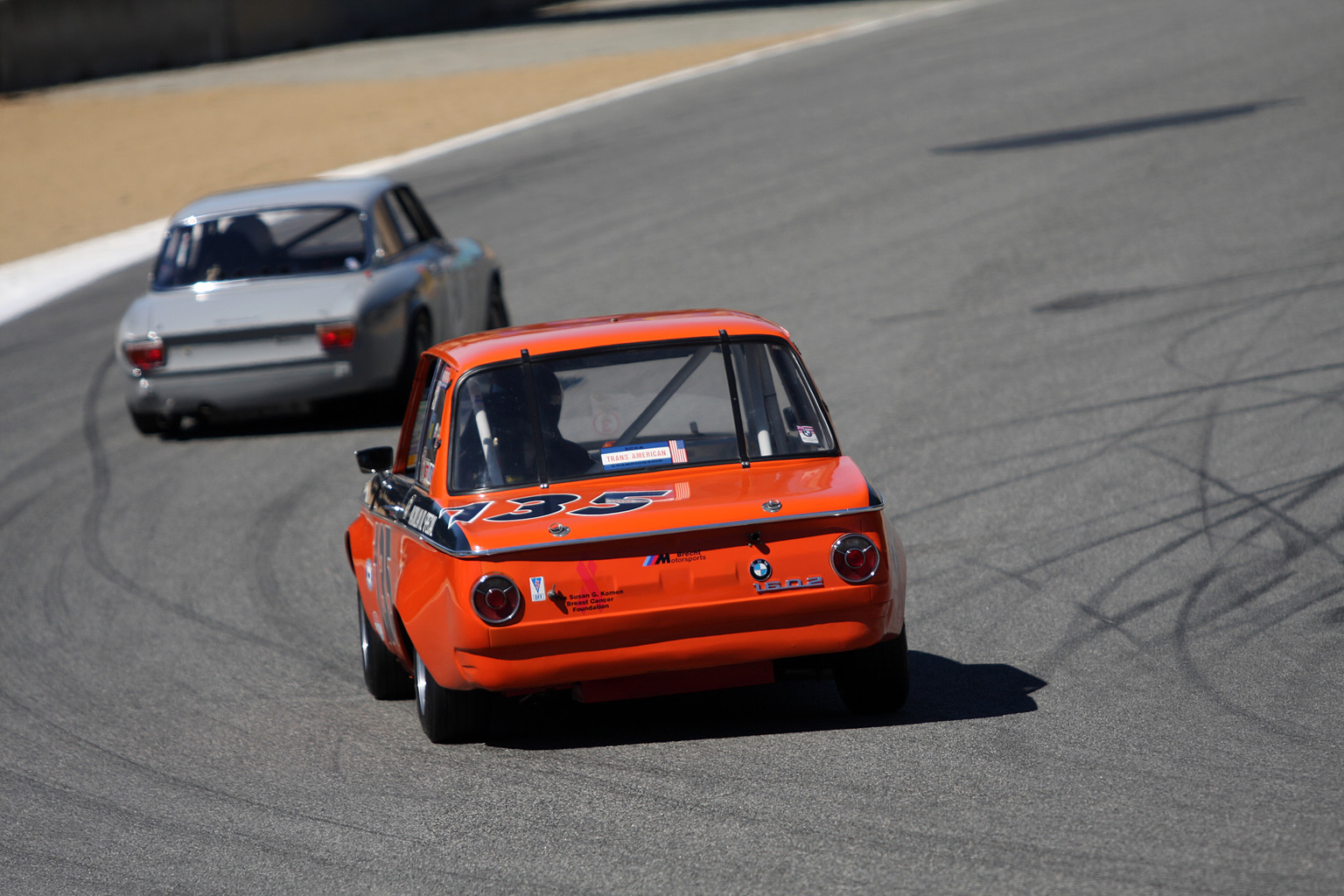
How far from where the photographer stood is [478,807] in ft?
16.9

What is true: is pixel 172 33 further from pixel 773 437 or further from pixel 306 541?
pixel 773 437

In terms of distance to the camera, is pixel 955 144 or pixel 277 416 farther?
pixel 955 144

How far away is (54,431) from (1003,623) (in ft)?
27.7

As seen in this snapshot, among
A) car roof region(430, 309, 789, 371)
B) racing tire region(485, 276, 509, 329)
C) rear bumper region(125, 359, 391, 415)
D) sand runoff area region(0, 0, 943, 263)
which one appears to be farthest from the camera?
sand runoff area region(0, 0, 943, 263)

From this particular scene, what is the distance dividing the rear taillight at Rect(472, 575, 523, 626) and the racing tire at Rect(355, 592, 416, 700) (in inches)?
50.0

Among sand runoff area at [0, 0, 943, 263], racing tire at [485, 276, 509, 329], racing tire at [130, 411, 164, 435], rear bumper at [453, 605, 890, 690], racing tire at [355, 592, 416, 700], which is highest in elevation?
rear bumper at [453, 605, 890, 690]

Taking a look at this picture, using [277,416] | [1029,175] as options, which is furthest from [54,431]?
[1029,175]

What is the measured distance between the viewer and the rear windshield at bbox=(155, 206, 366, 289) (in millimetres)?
11969

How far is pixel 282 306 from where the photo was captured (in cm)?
1150

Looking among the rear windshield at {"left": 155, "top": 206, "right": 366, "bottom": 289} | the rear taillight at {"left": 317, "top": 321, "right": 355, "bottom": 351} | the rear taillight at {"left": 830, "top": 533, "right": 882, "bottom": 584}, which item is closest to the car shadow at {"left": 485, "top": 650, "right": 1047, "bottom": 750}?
the rear taillight at {"left": 830, "top": 533, "right": 882, "bottom": 584}

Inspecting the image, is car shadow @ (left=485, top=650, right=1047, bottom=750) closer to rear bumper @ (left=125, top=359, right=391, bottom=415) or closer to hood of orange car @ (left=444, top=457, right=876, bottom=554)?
hood of orange car @ (left=444, top=457, right=876, bottom=554)

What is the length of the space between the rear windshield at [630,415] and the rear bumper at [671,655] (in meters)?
0.68

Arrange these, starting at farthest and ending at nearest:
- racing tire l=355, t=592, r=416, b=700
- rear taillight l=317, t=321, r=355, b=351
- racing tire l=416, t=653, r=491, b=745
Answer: rear taillight l=317, t=321, r=355, b=351
racing tire l=355, t=592, r=416, b=700
racing tire l=416, t=653, r=491, b=745

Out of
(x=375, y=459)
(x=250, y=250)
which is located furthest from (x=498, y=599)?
(x=250, y=250)
